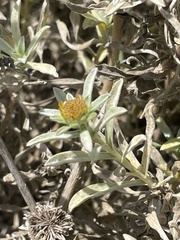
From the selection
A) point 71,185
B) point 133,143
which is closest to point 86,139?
point 133,143

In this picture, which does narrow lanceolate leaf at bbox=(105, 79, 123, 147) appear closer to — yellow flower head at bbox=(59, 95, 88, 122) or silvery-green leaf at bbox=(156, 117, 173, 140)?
yellow flower head at bbox=(59, 95, 88, 122)

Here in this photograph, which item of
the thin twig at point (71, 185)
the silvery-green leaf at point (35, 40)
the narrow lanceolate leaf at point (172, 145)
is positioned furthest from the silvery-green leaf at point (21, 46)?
the narrow lanceolate leaf at point (172, 145)

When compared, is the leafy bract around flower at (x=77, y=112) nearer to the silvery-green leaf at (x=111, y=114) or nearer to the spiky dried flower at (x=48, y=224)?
the silvery-green leaf at (x=111, y=114)

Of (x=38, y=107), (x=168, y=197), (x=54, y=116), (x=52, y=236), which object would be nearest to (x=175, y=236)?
(x=168, y=197)

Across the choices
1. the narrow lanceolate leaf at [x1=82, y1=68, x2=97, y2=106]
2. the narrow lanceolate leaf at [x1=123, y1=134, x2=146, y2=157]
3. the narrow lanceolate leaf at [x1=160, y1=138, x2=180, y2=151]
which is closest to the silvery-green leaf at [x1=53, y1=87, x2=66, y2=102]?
the narrow lanceolate leaf at [x1=82, y1=68, x2=97, y2=106]

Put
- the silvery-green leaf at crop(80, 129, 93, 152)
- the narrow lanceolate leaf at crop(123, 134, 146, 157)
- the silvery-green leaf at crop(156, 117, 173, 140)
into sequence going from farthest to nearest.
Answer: the silvery-green leaf at crop(156, 117, 173, 140), the narrow lanceolate leaf at crop(123, 134, 146, 157), the silvery-green leaf at crop(80, 129, 93, 152)

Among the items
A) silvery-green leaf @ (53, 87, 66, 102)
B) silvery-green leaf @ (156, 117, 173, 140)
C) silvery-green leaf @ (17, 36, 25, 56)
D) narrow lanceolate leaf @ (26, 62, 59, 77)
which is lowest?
silvery-green leaf @ (156, 117, 173, 140)

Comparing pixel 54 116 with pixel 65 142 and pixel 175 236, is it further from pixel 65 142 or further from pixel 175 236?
pixel 65 142
